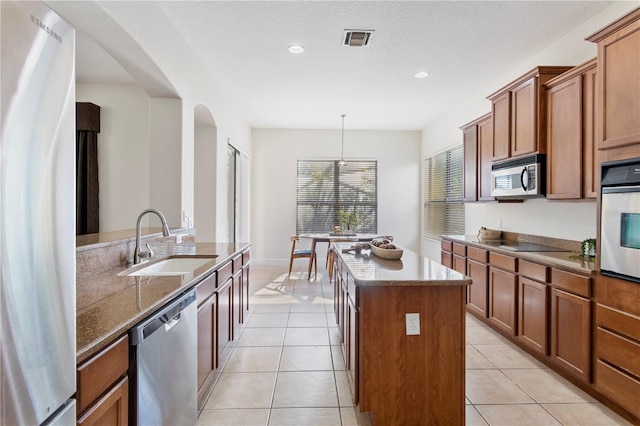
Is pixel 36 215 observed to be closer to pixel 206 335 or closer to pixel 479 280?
pixel 206 335

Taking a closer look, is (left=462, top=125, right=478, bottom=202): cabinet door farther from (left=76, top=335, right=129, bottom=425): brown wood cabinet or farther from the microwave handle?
(left=76, top=335, right=129, bottom=425): brown wood cabinet

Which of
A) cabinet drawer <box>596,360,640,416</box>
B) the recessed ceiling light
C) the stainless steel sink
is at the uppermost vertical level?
the recessed ceiling light

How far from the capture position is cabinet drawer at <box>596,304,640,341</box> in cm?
185

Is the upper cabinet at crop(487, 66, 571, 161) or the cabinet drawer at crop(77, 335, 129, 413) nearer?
the cabinet drawer at crop(77, 335, 129, 413)

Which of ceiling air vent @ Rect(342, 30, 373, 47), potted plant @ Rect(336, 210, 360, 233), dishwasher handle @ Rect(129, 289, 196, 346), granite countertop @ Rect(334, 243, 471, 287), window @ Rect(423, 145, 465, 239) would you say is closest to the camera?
dishwasher handle @ Rect(129, 289, 196, 346)

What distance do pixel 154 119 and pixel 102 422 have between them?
281 cm

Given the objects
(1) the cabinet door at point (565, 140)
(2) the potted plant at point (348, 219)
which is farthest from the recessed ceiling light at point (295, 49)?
(2) the potted plant at point (348, 219)

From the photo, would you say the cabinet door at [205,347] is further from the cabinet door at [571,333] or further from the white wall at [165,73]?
the cabinet door at [571,333]

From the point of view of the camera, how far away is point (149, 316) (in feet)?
4.47

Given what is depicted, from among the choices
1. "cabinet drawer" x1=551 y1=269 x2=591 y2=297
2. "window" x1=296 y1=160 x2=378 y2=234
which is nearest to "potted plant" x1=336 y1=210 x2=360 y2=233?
"window" x1=296 y1=160 x2=378 y2=234

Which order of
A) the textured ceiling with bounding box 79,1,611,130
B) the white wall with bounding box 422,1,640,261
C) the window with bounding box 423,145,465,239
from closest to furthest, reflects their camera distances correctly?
the textured ceiling with bounding box 79,1,611,130 < the white wall with bounding box 422,1,640,261 < the window with bounding box 423,145,465,239

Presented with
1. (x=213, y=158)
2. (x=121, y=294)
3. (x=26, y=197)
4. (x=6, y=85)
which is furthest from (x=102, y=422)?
(x=213, y=158)

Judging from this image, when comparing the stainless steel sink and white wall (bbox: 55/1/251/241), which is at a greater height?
white wall (bbox: 55/1/251/241)

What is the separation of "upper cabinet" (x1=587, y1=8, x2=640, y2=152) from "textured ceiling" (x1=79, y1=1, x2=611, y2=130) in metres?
0.87
